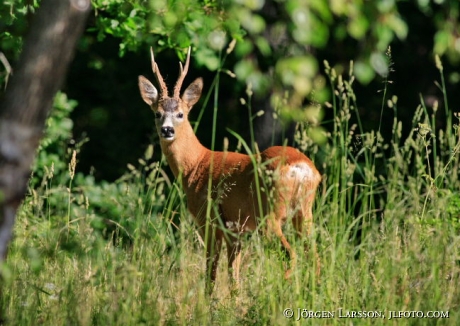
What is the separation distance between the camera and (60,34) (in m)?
3.04

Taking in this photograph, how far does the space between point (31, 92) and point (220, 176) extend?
276 centimetres

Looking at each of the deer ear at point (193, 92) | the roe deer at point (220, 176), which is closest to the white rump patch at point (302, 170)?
the roe deer at point (220, 176)

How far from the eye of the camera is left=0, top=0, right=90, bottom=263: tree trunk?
2969 mm

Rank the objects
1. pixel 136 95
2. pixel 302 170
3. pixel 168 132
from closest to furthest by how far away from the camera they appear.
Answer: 1. pixel 302 170
2. pixel 168 132
3. pixel 136 95

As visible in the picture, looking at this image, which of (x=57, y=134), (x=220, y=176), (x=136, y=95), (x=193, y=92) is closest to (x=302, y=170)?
(x=220, y=176)

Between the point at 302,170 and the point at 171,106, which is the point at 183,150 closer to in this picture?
the point at 171,106

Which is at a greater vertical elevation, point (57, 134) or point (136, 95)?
point (136, 95)

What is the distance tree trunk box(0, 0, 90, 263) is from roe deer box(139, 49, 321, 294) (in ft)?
7.97

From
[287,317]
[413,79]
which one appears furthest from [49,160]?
[287,317]

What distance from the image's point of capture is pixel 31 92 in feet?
9.87

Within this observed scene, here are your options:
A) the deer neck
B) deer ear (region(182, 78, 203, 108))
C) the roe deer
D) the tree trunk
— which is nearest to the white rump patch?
the roe deer

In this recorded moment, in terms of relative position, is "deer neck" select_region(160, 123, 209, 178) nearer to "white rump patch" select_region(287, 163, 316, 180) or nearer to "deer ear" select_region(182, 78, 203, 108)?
"deer ear" select_region(182, 78, 203, 108)

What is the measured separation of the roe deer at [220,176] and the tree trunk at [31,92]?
2429mm

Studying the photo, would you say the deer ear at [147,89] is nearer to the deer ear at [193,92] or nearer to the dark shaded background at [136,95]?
the deer ear at [193,92]
